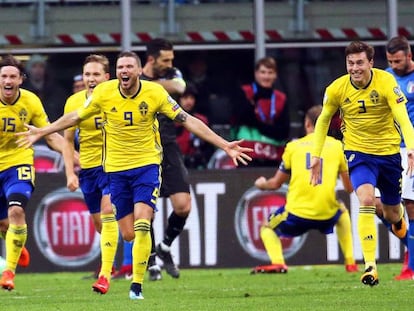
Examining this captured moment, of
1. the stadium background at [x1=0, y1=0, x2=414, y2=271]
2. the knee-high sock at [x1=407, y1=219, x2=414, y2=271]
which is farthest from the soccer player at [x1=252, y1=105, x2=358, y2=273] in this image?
the stadium background at [x1=0, y1=0, x2=414, y2=271]

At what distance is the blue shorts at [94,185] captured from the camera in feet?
48.3

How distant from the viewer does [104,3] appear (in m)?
19.2

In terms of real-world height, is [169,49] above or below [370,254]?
above

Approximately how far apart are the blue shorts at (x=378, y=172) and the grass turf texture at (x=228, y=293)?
89cm

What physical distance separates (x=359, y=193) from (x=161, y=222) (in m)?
4.79

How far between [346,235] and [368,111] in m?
3.43

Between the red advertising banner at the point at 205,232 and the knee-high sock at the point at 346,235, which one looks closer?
the knee-high sock at the point at 346,235

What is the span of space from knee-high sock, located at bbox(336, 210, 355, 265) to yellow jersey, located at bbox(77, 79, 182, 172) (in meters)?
3.86

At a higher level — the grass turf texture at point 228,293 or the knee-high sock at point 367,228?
the knee-high sock at point 367,228

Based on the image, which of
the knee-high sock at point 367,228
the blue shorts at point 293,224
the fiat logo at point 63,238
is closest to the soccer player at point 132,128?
the knee-high sock at point 367,228

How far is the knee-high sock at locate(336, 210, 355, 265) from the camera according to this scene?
16.2m

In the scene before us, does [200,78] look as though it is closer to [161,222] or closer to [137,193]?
[161,222]

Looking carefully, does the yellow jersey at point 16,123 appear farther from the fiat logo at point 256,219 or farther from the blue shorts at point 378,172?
the fiat logo at point 256,219

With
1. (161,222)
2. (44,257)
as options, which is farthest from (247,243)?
(44,257)
